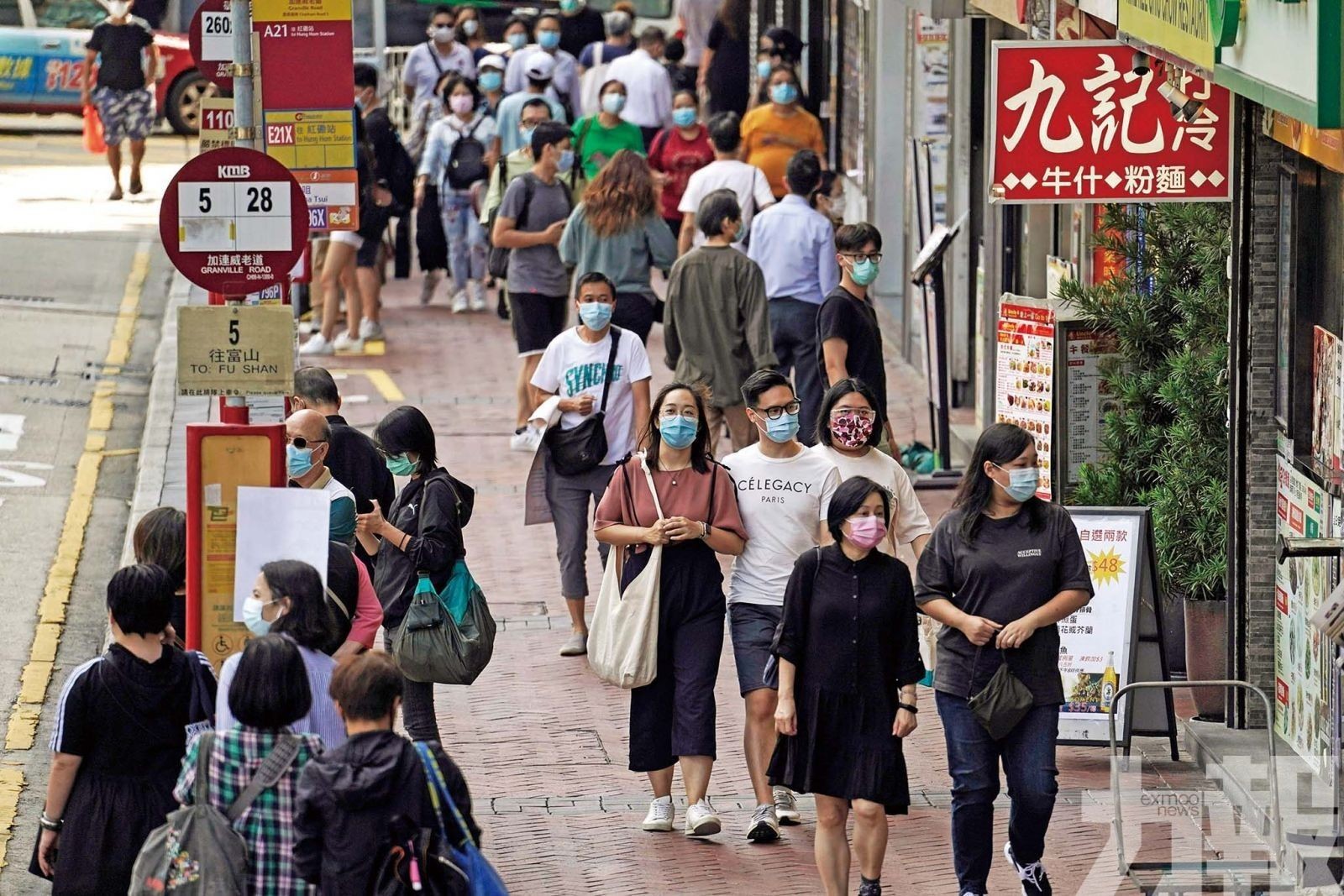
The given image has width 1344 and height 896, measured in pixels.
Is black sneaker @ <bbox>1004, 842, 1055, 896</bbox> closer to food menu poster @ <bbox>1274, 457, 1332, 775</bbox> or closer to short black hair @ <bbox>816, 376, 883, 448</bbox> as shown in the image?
food menu poster @ <bbox>1274, 457, 1332, 775</bbox>

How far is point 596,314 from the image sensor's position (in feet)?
37.6

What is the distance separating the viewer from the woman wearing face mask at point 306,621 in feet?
22.1

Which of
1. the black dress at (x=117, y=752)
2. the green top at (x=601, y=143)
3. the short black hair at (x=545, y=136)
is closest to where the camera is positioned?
the black dress at (x=117, y=752)

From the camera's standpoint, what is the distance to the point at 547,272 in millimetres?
15867

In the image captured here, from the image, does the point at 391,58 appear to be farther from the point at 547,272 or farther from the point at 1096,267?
the point at 1096,267

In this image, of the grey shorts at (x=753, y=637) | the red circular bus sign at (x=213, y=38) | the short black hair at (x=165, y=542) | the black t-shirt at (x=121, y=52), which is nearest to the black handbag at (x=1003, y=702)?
the grey shorts at (x=753, y=637)

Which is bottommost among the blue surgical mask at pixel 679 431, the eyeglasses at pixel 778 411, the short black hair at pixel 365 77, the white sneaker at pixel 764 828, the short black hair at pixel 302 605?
the white sneaker at pixel 764 828

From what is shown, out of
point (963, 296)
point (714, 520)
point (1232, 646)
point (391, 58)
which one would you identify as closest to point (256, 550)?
point (714, 520)

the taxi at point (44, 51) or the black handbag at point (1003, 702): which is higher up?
the taxi at point (44, 51)

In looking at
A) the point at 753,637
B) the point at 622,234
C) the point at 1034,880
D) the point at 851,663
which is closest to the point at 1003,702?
the point at 851,663

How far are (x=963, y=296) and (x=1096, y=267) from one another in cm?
514

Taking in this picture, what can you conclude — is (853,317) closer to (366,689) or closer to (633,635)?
(633,635)

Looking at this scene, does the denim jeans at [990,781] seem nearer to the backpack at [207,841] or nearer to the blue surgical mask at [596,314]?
the backpack at [207,841]

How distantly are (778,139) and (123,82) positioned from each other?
34.3ft
